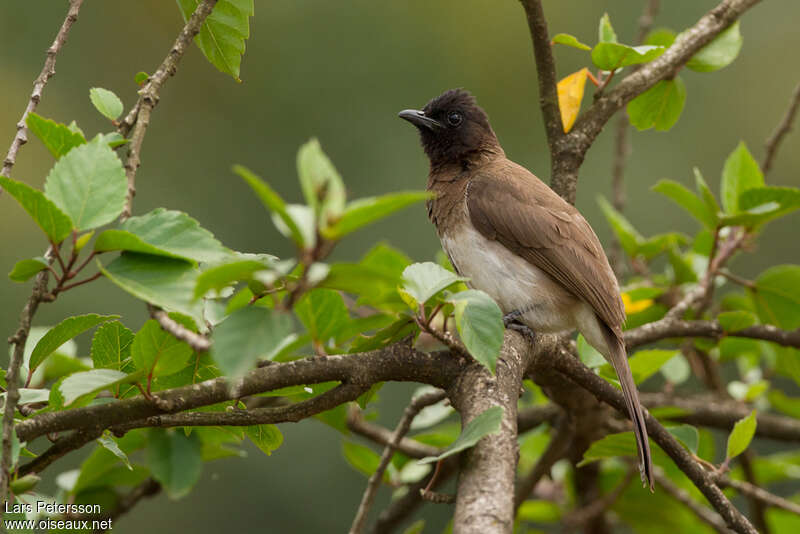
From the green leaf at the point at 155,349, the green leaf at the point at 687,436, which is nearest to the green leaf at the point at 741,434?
the green leaf at the point at 687,436

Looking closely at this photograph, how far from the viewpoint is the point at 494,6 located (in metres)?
8.38

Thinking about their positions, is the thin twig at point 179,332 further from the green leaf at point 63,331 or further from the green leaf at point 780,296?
the green leaf at point 780,296

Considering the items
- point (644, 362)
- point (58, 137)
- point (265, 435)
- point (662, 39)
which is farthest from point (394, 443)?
point (662, 39)

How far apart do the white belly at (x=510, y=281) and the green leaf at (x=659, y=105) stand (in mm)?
613

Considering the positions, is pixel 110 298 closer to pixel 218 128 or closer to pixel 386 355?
pixel 218 128

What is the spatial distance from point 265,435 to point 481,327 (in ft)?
1.81

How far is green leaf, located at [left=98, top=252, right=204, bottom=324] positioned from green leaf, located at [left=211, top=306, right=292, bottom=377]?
0.12 m

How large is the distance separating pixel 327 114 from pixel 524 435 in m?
4.62

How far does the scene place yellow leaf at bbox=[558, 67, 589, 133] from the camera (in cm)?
273

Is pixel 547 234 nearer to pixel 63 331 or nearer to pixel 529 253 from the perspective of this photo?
pixel 529 253

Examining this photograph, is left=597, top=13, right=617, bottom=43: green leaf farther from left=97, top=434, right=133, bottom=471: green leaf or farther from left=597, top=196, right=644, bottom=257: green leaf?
left=97, top=434, right=133, bottom=471: green leaf

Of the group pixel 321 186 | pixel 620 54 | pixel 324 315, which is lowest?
pixel 324 315

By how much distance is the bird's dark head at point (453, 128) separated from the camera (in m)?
3.58

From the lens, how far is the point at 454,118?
3648 mm
